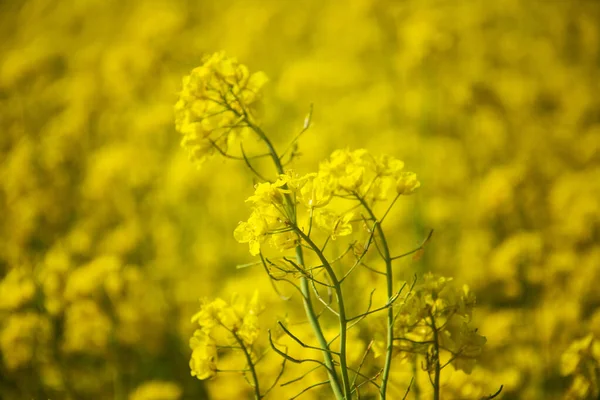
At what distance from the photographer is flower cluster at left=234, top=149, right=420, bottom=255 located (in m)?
1.29

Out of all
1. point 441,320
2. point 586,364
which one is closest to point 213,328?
point 441,320

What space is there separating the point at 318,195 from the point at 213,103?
0.49 m

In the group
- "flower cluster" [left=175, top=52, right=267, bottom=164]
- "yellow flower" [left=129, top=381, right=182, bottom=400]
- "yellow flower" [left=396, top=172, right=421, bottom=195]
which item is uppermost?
"flower cluster" [left=175, top=52, right=267, bottom=164]

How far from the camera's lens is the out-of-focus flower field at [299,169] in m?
2.67

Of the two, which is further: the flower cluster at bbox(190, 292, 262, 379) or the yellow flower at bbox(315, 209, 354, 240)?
the flower cluster at bbox(190, 292, 262, 379)

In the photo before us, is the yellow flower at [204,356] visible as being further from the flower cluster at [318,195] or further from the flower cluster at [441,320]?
the flower cluster at [441,320]

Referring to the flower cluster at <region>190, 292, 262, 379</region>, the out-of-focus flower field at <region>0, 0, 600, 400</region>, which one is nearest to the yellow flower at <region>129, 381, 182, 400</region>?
the out-of-focus flower field at <region>0, 0, 600, 400</region>

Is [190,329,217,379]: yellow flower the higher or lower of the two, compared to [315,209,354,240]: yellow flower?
lower

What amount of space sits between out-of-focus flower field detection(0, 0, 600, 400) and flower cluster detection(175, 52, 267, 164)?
0.18 meters

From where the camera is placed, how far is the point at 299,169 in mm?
4629

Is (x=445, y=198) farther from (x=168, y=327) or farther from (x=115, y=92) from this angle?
(x=115, y=92)

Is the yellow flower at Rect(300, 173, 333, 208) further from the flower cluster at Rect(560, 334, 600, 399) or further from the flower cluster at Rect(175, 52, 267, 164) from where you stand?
the flower cluster at Rect(560, 334, 600, 399)

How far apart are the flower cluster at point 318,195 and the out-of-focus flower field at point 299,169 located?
619 mm

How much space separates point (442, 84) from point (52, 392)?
374 centimetres
